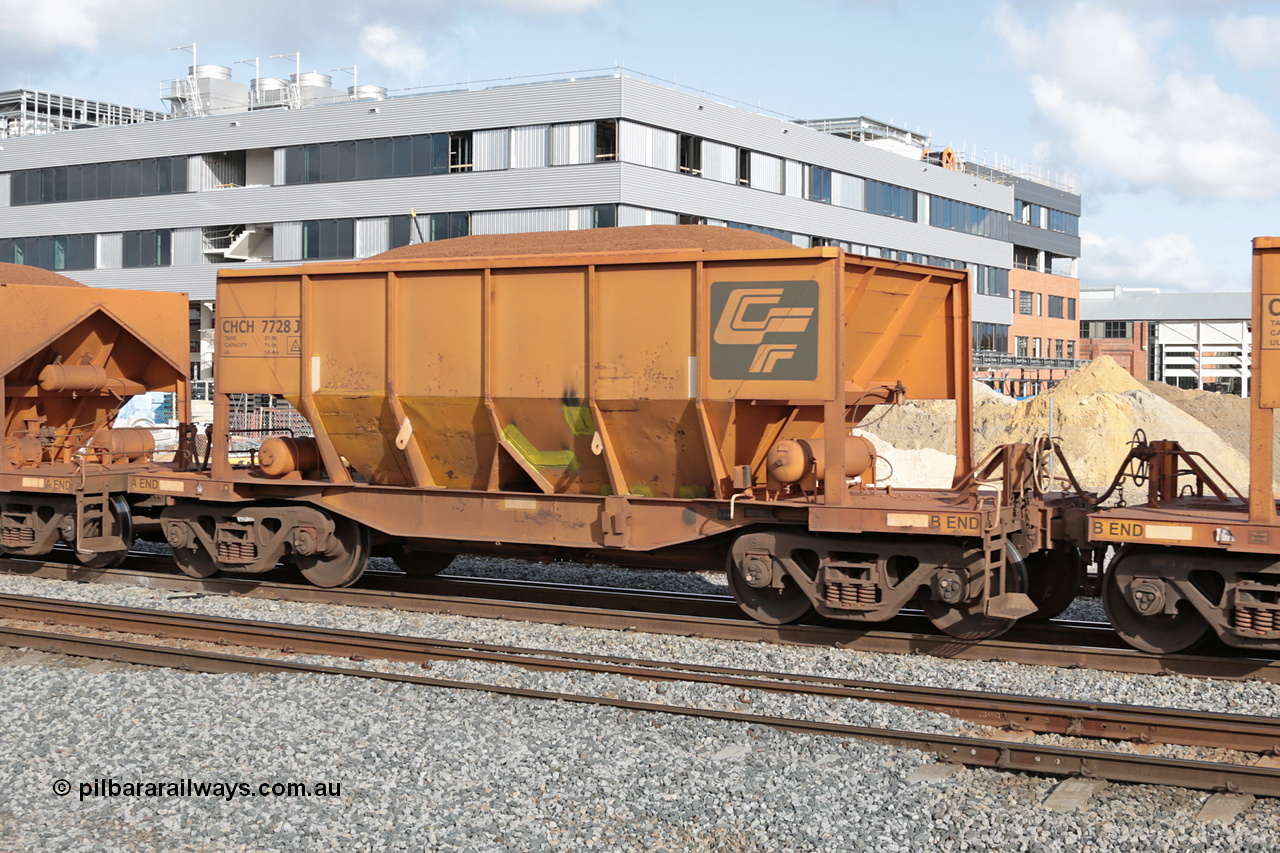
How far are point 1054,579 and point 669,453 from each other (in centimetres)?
375

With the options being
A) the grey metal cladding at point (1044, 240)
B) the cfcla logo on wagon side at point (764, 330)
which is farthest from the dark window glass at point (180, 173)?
the grey metal cladding at point (1044, 240)

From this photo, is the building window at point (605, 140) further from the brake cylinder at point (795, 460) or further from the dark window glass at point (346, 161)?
the brake cylinder at point (795, 460)

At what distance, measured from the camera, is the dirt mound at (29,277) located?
1573 centimetres

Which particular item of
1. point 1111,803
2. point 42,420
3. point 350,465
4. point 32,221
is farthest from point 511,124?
point 1111,803

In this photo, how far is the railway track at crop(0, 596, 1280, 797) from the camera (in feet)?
22.5

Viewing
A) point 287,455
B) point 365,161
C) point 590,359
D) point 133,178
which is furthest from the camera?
point 133,178

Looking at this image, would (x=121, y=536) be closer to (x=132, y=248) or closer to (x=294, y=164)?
(x=294, y=164)

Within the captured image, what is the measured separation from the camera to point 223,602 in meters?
12.7

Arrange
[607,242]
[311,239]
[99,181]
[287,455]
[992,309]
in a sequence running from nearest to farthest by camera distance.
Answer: [607,242] → [287,455] → [311,239] → [99,181] → [992,309]

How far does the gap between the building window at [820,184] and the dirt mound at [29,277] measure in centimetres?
3684

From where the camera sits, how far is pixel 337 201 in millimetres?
44219

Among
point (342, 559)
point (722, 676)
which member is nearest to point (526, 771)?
point (722, 676)

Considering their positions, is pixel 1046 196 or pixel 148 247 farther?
pixel 1046 196

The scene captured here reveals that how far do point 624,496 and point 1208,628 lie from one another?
5155mm
